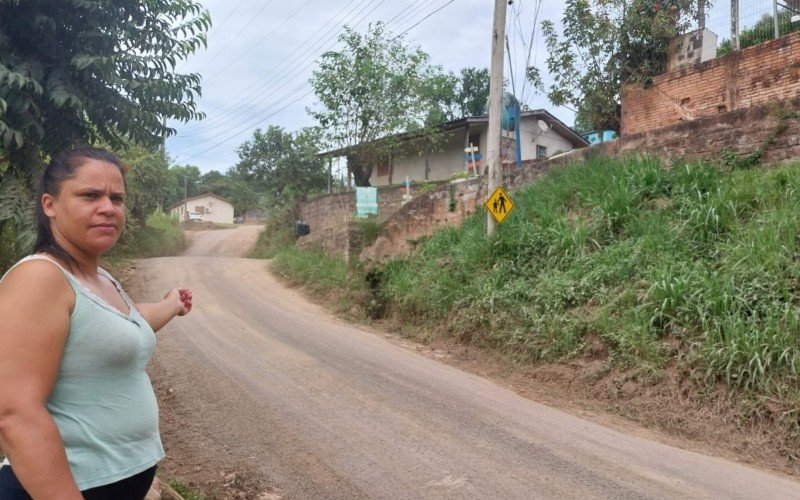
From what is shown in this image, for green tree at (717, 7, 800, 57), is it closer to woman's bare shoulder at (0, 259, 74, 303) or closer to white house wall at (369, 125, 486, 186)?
white house wall at (369, 125, 486, 186)

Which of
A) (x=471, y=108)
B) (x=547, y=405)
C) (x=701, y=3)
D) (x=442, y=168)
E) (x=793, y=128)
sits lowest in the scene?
(x=547, y=405)

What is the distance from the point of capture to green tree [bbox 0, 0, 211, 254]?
2936 millimetres

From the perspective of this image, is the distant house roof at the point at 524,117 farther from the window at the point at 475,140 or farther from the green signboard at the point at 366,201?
the green signboard at the point at 366,201

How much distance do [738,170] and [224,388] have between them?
23.0 ft

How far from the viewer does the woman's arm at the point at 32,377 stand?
1.24 meters

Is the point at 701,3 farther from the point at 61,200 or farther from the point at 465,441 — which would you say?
the point at 61,200

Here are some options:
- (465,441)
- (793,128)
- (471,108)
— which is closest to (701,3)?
(793,128)

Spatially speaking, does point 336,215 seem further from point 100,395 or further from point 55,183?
point 100,395

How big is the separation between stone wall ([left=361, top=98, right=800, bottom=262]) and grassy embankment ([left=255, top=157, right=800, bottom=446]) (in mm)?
349

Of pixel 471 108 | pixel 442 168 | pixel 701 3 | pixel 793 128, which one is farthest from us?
pixel 471 108

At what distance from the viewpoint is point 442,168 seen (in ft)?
76.4

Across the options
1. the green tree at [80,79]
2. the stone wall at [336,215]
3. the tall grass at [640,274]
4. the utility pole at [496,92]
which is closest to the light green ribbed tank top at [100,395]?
the green tree at [80,79]

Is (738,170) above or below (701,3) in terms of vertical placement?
below

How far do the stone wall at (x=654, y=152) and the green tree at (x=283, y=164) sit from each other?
9.49 metres
